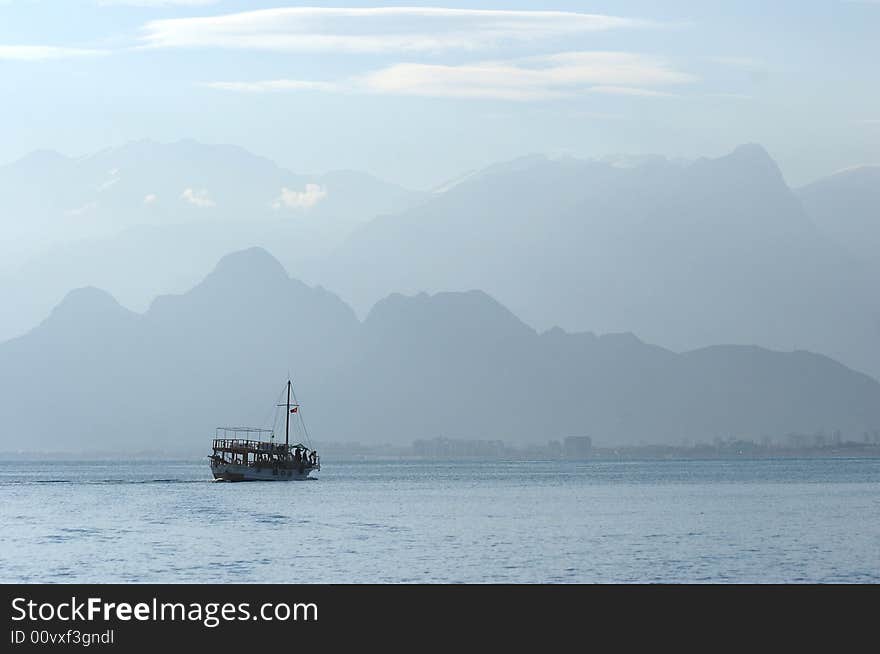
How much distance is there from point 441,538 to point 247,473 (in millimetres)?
98962

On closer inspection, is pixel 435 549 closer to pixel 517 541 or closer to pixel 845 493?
pixel 517 541

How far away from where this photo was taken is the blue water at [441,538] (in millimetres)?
71688

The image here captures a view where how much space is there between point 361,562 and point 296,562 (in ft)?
11.4

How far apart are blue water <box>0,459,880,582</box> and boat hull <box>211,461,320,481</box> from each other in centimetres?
3108

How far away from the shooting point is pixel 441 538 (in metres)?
92.0

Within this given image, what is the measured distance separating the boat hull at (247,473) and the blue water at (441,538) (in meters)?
31.1
